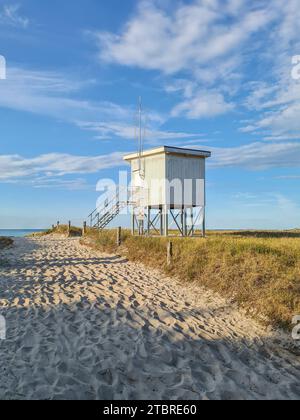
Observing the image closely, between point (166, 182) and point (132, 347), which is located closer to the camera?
point (132, 347)

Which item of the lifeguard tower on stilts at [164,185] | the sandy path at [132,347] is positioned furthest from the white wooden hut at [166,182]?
the sandy path at [132,347]


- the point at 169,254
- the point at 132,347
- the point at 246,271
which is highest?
the point at 169,254

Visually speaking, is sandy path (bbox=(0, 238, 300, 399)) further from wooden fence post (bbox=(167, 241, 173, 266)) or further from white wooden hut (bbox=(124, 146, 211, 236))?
white wooden hut (bbox=(124, 146, 211, 236))

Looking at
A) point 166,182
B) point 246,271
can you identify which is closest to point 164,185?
point 166,182

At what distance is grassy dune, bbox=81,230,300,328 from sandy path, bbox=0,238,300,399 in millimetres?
639

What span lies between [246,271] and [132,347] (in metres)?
6.18

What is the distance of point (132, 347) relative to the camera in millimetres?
7914

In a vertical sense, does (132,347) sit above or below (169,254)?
below

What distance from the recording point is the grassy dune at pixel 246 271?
10.3 m

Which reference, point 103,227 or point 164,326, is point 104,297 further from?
point 103,227

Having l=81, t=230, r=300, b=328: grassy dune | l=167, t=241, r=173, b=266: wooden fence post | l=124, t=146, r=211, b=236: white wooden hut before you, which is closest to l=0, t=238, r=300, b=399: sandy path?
l=81, t=230, r=300, b=328: grassy dune

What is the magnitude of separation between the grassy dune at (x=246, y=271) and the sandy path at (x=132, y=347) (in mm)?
639

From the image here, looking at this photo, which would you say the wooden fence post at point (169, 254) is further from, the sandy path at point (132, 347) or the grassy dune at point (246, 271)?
the sandy path at point (132, 347)

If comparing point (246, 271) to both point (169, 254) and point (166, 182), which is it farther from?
point (166, 182)
